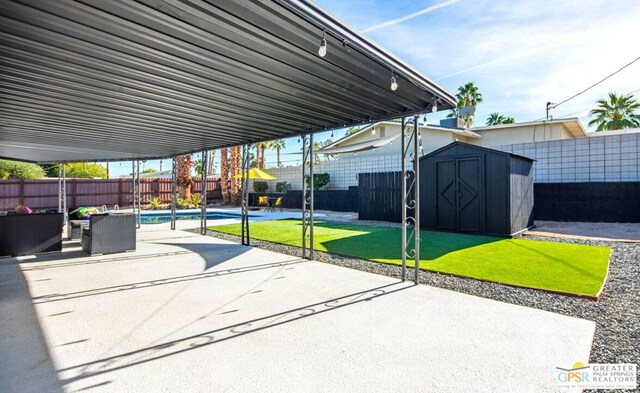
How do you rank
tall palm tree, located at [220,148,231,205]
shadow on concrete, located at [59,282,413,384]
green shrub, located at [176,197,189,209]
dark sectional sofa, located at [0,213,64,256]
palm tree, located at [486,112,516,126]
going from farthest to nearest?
palm tree, located at [486,112,516,126], tall palm tree, located at [220,148,231,205], green shrub, located at [176,197,189,209], dark sectional sofa, located at [0,213,64,256], shadow on concrete, located at [59,282,413,384]

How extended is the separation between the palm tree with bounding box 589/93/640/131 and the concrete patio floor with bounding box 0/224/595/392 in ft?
94.5

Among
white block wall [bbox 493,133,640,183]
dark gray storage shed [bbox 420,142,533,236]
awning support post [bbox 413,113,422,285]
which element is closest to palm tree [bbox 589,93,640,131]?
white block wall [bbox 493,133,640,183]

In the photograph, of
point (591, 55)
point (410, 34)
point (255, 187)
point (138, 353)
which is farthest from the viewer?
point (255, 187)

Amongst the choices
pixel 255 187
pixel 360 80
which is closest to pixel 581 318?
pixel 360 80

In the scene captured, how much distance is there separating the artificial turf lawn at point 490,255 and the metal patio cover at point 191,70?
101 inches

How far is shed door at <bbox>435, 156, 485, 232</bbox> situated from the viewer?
8.70 m

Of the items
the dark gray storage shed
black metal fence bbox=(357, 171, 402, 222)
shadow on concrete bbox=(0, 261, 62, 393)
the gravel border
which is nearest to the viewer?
shadow on concrete bbox=(0, 261, 62, 393)

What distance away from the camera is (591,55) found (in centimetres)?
1071

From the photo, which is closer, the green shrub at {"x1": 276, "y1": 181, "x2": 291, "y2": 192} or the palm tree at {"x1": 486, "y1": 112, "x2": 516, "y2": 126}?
the green shrub at {"x1": 276, "y1": 181, "x2": 291, "y2": 192}

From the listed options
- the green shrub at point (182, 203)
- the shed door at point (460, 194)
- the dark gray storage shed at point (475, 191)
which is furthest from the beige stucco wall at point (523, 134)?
the green shrub at point (182, 203)

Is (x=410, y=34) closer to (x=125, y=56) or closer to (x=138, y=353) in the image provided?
(x=125, y=56)

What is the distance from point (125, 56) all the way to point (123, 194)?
66.8 ft

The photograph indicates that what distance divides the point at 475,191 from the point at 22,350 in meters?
9.04

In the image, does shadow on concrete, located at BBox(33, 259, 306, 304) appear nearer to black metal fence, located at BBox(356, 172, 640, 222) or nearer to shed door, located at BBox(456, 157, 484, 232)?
shed door, located at BBox(456, 157, 484, 232)
